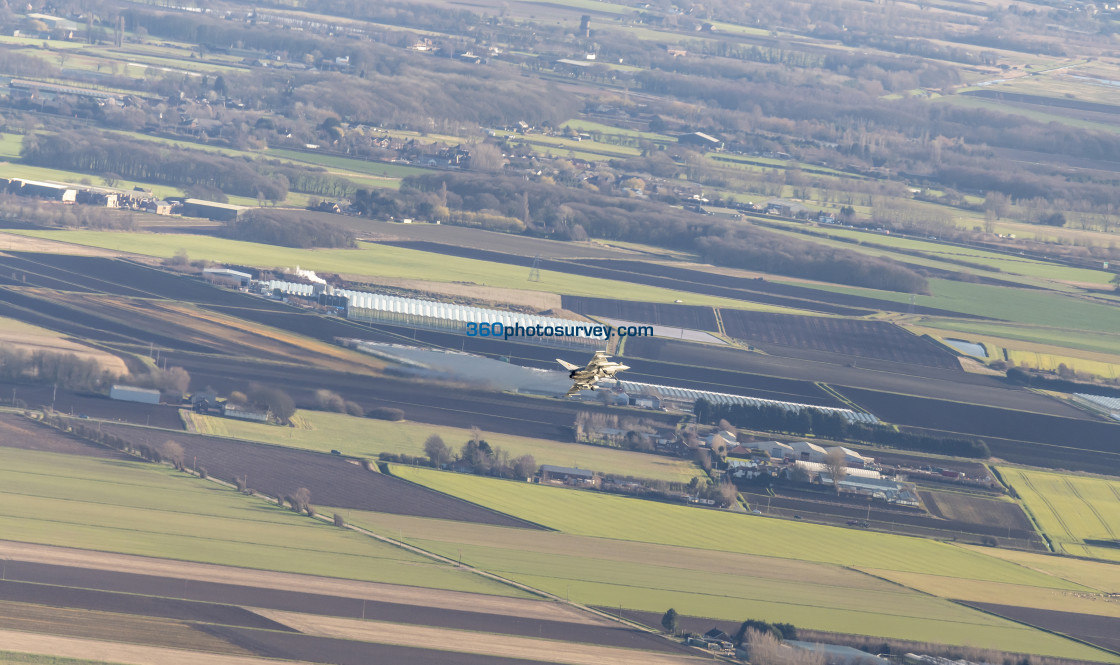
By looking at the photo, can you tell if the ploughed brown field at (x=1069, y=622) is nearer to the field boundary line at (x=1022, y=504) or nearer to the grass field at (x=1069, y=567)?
the grass field at (x=1069, y=567)

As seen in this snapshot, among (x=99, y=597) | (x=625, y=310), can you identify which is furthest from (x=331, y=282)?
(x=99, y=597)

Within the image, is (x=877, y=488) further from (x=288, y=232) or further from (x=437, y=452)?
(x=288, y=232)

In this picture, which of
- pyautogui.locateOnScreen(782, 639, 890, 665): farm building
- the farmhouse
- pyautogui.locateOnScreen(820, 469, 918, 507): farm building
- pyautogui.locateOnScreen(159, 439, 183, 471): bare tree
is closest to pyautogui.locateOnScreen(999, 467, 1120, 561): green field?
pyautogui.locateOnScreen(820, 469, 918, 507): farm building

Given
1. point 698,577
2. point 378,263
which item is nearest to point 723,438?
point 698,577

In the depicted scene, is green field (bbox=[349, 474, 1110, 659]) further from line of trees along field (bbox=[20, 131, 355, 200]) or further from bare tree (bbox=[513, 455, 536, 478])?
line of trees along field (bbox=[20, 131, 355, 200])

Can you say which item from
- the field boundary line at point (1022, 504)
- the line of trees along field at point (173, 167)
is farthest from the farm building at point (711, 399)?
the line of trees along field at point (173, 167)
